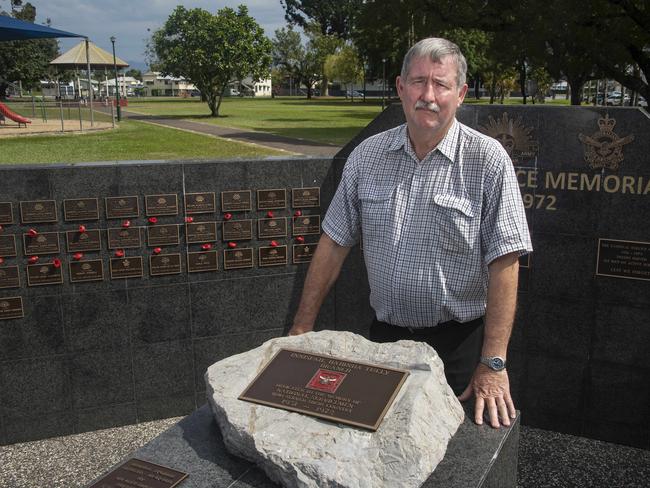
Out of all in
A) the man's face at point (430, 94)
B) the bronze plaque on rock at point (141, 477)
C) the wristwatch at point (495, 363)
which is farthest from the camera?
the wristwatch at point (495, 363)

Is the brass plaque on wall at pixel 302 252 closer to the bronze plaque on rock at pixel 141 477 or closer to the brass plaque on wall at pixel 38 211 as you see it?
the brass plaque on wall at pixel 38 211

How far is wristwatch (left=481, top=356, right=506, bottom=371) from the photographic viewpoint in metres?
2.83

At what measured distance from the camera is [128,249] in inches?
198

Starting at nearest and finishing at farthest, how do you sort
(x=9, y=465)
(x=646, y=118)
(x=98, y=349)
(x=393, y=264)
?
(x=393, y=264)
(x=646, y=118)
(x=9, y=465)
(x=98, y=349)

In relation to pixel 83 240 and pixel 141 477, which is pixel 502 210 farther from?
pixel 83 240

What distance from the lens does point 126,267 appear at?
5062mm

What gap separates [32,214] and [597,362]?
162 inches

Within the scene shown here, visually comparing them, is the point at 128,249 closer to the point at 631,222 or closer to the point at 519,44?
the point at 631,222

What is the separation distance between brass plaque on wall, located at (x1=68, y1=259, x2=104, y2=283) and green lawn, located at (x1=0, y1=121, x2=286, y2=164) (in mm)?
10116

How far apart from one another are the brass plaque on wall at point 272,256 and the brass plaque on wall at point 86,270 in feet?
3.94

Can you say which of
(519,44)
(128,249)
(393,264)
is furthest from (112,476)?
(519,44)

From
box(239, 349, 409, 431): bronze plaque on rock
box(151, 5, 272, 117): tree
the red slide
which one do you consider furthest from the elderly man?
box(151, 5, 272, 117): tree

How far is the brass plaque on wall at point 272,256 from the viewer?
17.8 ft

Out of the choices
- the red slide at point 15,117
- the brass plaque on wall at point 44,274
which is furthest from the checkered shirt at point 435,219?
the red slide at point 15,117
